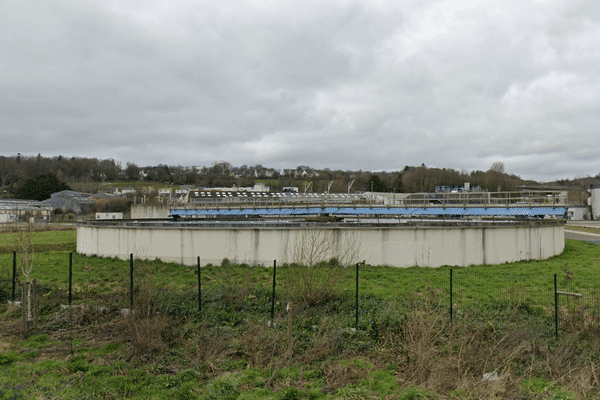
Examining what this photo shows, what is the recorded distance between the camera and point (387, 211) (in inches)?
1781

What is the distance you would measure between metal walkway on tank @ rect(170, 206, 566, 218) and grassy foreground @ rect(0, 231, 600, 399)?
25.7 metres

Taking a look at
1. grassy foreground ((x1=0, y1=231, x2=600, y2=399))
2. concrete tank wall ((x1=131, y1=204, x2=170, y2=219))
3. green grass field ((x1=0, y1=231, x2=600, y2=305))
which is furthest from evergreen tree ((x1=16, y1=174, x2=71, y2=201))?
A: grassy foreground ((x1=0, y1=231, x2=600, y2=399))

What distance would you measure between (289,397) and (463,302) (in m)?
9.21

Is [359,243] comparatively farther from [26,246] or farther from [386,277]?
[26,246]

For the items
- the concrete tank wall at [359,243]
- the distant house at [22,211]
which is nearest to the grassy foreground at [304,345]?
the concrete tank wall at [359,243]

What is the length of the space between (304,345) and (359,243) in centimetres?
1224

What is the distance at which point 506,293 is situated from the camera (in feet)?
52.5

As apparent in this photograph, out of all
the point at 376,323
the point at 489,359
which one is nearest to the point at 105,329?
the point at 376,323

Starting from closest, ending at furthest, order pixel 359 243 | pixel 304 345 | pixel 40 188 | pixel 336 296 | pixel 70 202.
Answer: pixel 304 345 → pixel 336 296 → pixel 359 243 → pixel 70 202 → pixel 40 188

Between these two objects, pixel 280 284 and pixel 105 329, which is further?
pixel 280 284

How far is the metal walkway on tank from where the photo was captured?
132 feet

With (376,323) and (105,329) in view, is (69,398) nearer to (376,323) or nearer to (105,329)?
(105,329)

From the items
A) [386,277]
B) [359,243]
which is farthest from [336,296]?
[359,243]

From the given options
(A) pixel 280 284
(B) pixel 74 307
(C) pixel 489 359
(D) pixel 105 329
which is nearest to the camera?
(C) pixel 489 359
